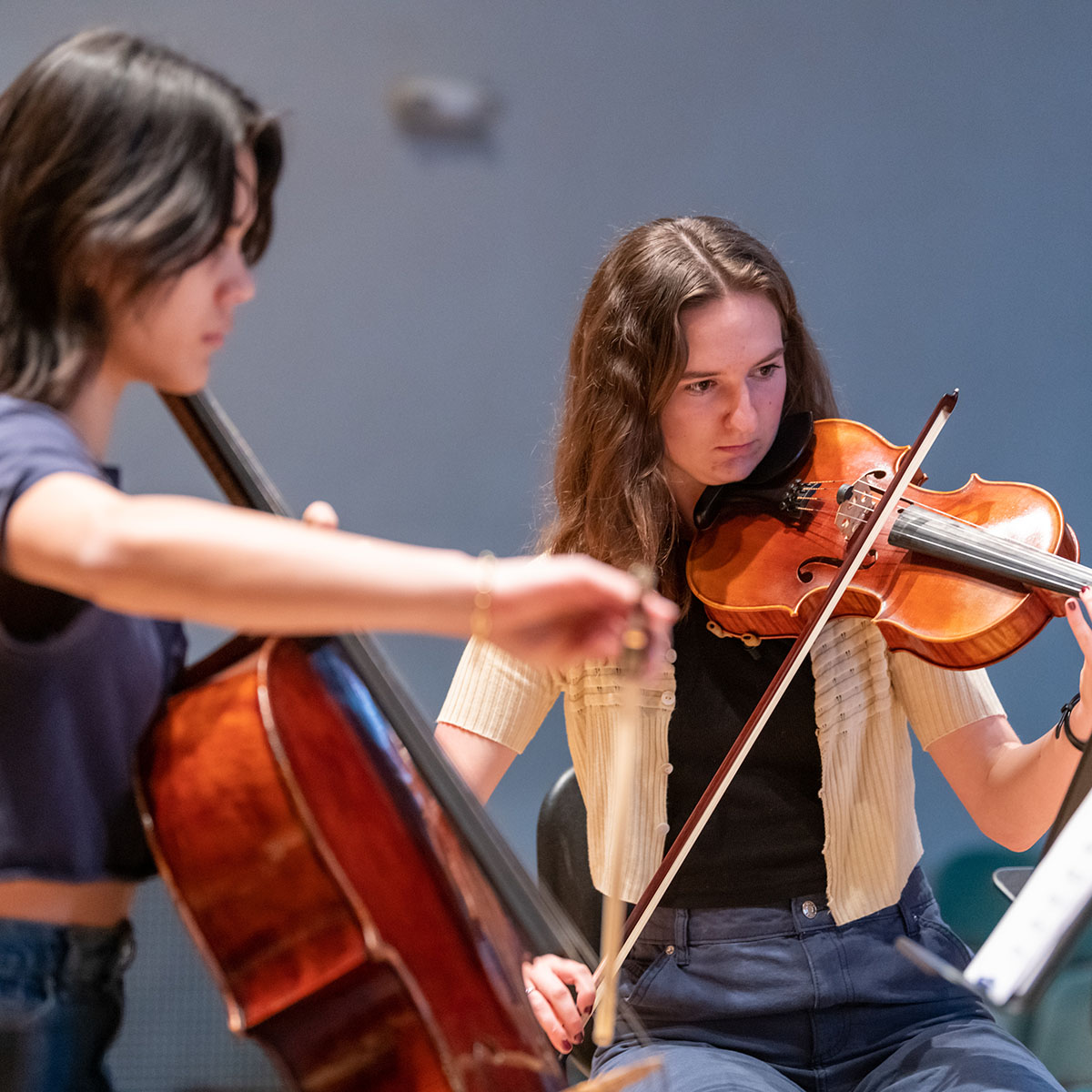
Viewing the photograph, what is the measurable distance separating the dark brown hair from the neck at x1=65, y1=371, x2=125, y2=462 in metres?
0.01

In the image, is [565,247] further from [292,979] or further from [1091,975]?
[292,979]

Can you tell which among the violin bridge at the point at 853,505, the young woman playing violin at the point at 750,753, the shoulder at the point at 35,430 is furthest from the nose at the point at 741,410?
the shoulder at the point at 35,430

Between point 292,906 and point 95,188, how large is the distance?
1.47ft

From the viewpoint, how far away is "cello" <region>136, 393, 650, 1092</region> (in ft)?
2.27

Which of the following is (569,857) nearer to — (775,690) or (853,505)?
(775,690)

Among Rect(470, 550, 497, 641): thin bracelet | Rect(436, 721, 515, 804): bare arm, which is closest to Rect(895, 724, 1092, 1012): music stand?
Rect(470, 550, 497, 641): thin bracelet

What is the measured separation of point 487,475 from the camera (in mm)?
2111

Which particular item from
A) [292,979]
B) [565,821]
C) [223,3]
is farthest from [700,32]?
[292,979]

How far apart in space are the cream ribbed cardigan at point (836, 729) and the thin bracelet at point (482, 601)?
0.72 meters

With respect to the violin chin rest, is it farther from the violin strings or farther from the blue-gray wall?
the blue-gray wall

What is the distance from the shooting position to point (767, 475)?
1.33 m

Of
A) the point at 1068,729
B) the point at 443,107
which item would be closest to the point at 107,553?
the point at 1068,729

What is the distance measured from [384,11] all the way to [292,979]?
1.73m

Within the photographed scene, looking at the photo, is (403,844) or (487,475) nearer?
(403,844)
